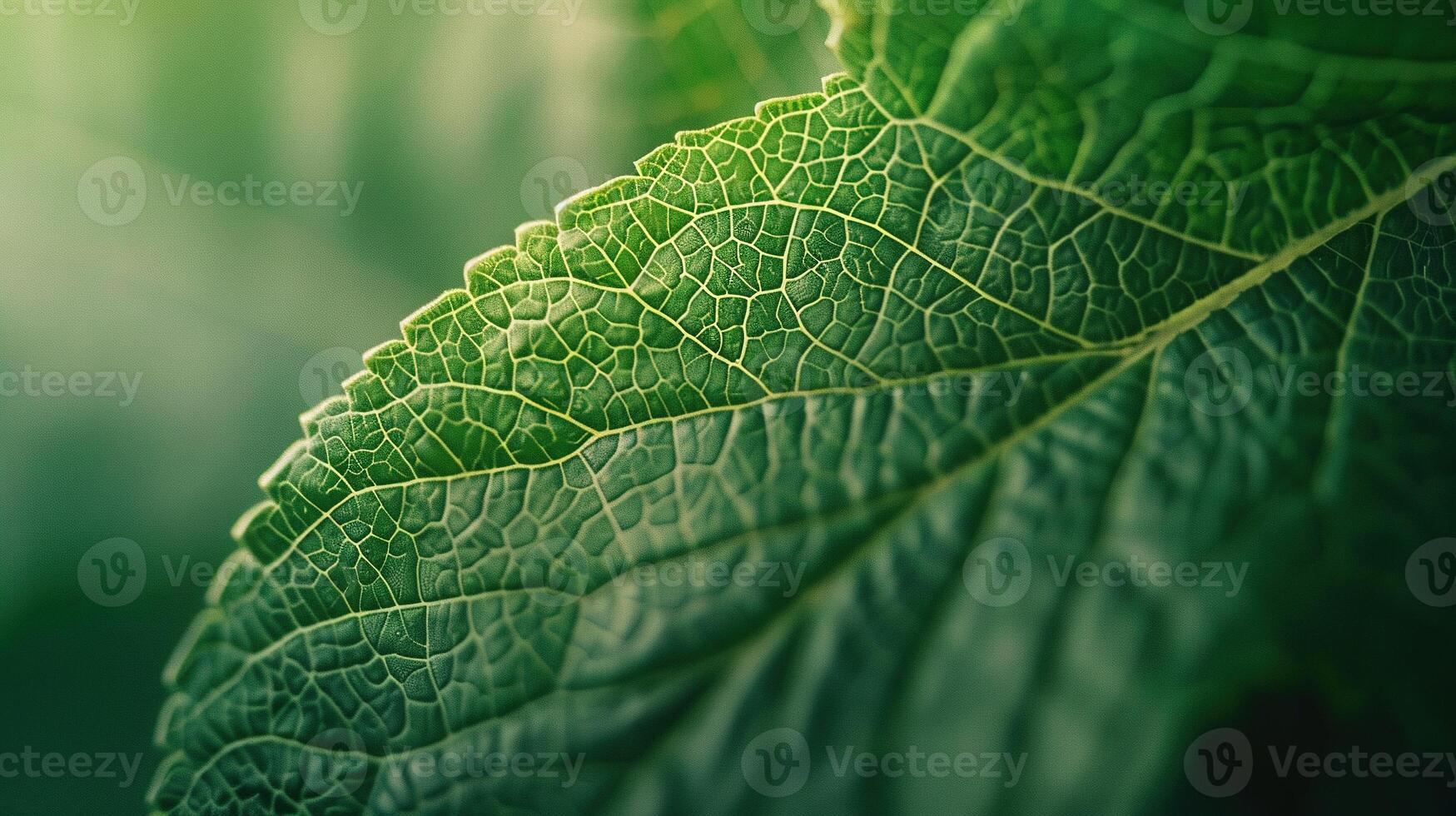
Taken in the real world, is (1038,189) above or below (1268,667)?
above

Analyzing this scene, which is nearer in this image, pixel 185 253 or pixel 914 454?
pixel 914 454

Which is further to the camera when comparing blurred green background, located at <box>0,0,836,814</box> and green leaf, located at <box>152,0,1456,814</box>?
blurred green background, located at <box>0,0,836,814</box>

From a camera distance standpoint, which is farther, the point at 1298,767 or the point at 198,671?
the point at 198,671

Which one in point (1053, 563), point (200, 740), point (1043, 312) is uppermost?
point (1043, 312)

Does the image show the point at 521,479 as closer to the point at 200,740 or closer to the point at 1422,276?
the point at 200,740

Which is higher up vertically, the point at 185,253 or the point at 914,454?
the point at 185,253

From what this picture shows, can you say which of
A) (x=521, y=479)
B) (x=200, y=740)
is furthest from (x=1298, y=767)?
(x=200, y=740)
